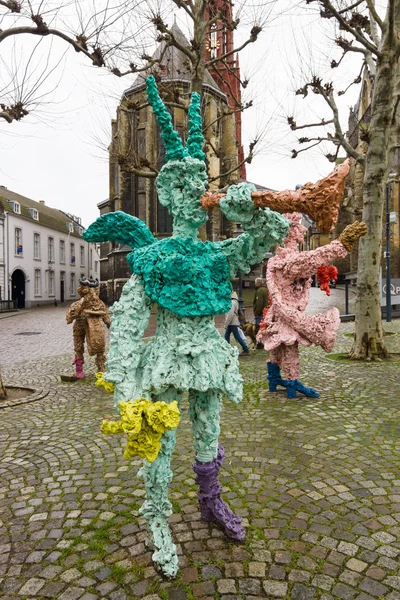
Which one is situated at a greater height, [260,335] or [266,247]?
[266,247]

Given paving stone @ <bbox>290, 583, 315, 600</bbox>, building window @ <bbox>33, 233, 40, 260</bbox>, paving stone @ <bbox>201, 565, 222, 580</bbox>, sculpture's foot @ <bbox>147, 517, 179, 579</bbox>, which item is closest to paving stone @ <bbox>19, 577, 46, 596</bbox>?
sculpture's foot @ <bbox>147, 517, 179, 579</bbox>

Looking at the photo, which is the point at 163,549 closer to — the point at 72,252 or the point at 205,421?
the point at 205,421

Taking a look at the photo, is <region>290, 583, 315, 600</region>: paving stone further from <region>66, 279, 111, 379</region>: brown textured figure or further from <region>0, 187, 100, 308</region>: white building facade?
<region>0, 187, 100, 308</region>: white building facade

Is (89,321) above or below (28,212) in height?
below

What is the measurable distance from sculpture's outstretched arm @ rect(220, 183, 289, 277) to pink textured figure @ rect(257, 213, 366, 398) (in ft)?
9.30

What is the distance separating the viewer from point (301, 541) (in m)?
2.51

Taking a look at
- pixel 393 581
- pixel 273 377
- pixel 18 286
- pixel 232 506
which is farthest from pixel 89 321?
pixel 18 286

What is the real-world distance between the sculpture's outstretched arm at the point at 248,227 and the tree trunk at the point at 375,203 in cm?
634

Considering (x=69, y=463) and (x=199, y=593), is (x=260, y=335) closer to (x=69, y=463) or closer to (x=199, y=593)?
(x=69, y=463)

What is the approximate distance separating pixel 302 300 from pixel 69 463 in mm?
3457

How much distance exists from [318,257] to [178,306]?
124 inches

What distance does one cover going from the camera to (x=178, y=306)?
233 centimetres

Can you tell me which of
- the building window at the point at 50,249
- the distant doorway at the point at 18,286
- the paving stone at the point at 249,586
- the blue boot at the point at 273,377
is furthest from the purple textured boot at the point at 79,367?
the building window at the point at 50,249

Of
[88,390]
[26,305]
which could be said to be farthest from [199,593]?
[26,305]
